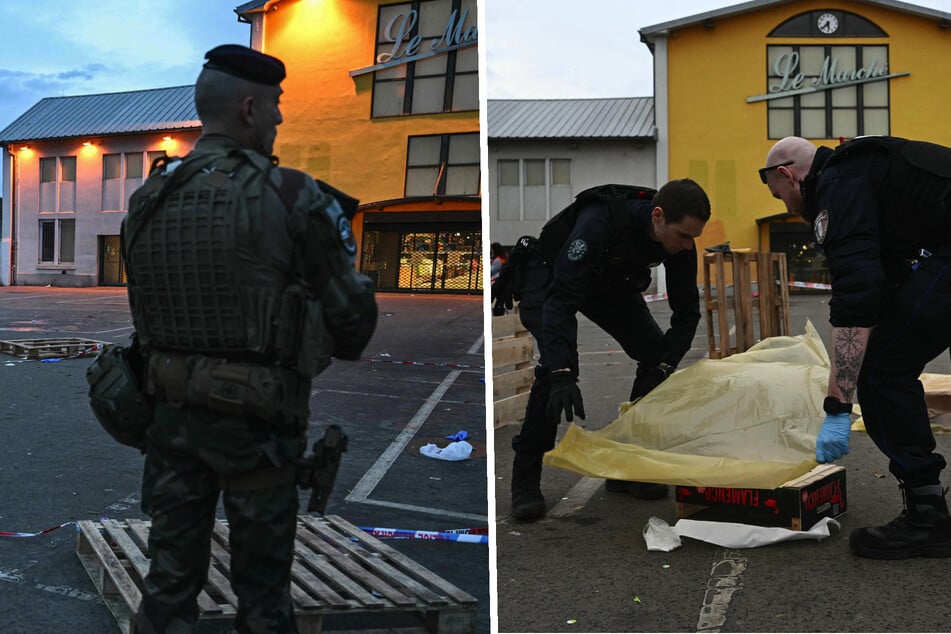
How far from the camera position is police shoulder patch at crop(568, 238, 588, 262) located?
3.57 meters

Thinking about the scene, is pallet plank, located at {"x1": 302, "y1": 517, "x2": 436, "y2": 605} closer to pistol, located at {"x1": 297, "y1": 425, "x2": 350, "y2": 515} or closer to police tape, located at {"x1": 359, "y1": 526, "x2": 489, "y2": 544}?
police tape, located at {"x1": 359, "y1": 526, "x2": 489, "y2": 544}

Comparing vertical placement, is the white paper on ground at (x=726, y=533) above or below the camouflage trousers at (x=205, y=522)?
below

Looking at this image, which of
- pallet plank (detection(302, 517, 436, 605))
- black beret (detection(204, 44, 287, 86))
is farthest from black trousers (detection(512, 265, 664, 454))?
black beret (detection(204, 44, 287, 86))

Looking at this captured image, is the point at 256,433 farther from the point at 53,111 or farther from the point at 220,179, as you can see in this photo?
the point at 53,111

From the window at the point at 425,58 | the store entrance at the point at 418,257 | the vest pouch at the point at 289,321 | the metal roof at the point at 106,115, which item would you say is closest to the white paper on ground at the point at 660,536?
the vest pouch at the point at 289,321

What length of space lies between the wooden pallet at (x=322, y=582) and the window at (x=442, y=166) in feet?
66.1

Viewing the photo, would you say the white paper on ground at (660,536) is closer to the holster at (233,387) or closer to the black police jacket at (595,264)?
the black police jacket at (595,264)

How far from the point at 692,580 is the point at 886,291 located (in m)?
1.22

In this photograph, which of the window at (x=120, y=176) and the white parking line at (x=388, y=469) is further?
the window at (x=120, y=176)

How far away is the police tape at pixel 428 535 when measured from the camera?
370cm

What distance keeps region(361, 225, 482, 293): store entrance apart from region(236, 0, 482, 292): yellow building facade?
30mm

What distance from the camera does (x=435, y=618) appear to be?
9.78 feet

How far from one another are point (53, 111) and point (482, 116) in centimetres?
3344

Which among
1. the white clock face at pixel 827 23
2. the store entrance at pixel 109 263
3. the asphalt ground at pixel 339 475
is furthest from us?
the store entrance at pixel 109 263
